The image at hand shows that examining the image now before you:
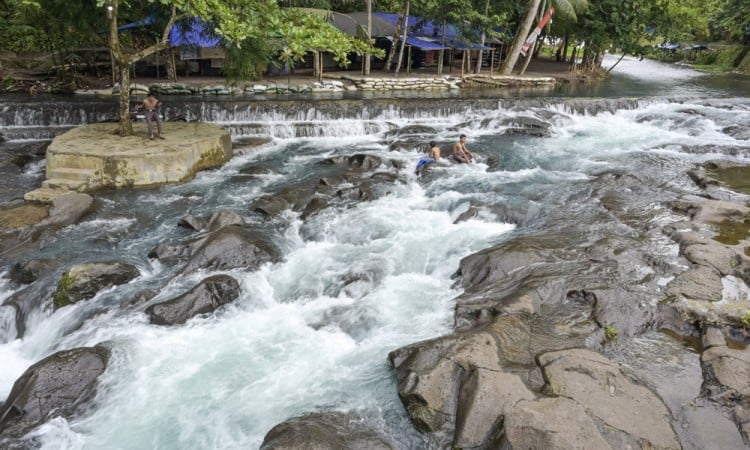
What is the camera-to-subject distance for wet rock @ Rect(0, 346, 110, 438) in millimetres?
5988

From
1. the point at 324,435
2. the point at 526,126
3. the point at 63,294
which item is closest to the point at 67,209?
the point at 63,294

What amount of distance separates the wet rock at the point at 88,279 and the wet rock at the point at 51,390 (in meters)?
1.64

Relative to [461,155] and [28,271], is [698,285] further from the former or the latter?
[28,271]

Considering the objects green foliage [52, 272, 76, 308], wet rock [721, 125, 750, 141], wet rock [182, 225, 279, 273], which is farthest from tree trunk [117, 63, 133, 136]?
wet rock [721, 125, 750, 141]

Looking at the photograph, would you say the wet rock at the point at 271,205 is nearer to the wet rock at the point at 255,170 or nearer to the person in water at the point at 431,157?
the wet rock at the point at 255,170

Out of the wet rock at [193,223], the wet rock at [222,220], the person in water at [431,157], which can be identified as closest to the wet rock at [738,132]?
the person in water at [431,157]

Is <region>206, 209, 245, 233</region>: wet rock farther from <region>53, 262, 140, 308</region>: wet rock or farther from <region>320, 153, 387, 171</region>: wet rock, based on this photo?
<region>320, 153, 387, 171</region>: wet rock

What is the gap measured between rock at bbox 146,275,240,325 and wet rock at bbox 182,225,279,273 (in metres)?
0.77

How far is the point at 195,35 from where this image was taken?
21734 mm

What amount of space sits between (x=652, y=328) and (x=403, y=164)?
9138mm

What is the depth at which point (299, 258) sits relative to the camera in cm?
977

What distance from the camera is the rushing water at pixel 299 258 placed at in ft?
20.5

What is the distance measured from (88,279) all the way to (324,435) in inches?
207

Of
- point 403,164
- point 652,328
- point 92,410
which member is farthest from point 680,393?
point 403,164
